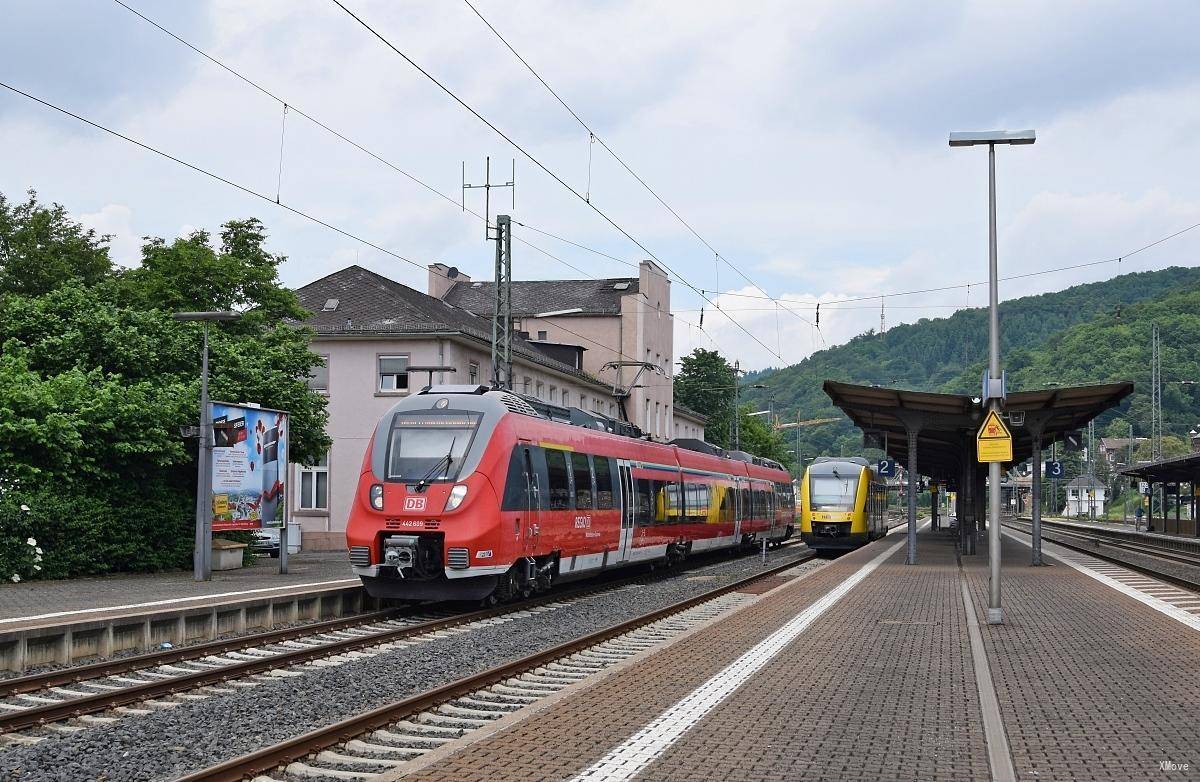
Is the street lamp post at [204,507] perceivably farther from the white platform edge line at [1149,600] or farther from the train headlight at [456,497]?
the white platform edge line at [1149,600]

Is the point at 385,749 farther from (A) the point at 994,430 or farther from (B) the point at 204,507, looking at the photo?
(B) the point at 204,507

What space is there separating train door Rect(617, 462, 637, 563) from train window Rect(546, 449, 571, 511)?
3277 mm

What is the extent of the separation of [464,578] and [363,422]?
90.2ft

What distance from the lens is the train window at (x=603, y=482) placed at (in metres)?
22.7

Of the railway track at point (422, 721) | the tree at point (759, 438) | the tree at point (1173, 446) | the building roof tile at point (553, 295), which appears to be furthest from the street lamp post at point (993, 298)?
the tree at point (1173, 446)

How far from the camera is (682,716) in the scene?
941cm

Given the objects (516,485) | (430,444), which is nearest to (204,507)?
(430,444)

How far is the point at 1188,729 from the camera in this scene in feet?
29.9

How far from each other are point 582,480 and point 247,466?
6662 mm

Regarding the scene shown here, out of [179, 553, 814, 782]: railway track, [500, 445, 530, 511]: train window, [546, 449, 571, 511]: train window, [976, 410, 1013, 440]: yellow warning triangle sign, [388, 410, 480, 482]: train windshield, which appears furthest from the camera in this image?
[546, 449, 571, 511]: train window

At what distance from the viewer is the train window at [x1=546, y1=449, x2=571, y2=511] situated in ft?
66.0

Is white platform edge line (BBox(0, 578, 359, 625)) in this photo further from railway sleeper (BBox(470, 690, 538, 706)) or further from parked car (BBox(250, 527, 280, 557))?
parked car (BBox(250, 527, 280, 557))

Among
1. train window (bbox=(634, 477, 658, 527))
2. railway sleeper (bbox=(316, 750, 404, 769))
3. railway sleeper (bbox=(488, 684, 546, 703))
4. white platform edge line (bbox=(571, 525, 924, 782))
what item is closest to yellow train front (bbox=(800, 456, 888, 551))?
train window (bbox=(634, 477, 658, 527))

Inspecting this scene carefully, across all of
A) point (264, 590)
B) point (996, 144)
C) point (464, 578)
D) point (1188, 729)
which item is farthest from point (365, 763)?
point (996, 144)
